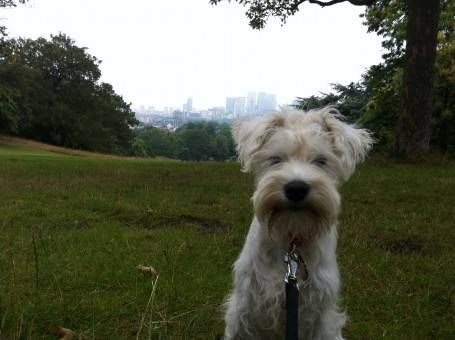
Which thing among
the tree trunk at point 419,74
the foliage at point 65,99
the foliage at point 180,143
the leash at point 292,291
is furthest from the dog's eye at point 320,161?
the foliage at point 65,99

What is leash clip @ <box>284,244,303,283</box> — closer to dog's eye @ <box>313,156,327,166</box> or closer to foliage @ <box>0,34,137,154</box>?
dog's eye @ <box>313,156,327,166</box>

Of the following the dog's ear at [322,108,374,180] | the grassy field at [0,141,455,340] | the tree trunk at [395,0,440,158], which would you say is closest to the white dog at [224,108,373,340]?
the dog's ear at [322,108,374,180]

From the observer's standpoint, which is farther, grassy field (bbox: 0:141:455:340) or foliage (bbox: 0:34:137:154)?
foliage (bbox: 0:34:137:154)

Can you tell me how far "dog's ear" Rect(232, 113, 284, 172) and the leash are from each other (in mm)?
733

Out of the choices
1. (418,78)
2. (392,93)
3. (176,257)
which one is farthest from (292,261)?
(392,93)

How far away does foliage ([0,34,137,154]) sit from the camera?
197 feet

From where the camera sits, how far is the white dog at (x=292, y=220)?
3.28m

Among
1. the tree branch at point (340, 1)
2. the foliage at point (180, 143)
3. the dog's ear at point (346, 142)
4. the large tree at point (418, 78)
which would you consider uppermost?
the tree branch at point (340, 1)

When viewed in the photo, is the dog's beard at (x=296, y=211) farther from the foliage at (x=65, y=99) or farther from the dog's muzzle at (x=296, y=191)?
the foliage at (x=65, y=99)

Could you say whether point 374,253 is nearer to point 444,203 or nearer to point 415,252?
point 415,252

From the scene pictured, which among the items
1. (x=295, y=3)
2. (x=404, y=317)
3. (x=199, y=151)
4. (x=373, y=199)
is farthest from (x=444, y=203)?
(x=199, y=151)

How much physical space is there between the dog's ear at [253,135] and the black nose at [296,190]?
0.57m

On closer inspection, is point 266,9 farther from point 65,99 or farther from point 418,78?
point 65,99

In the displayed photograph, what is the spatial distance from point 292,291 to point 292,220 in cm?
50
